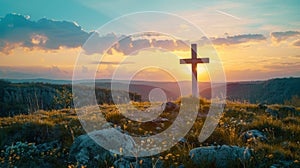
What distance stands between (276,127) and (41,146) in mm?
6766

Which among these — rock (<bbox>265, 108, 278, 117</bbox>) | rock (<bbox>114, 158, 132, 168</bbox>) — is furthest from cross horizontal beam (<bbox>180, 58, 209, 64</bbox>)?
rock (<bbox>114, 158, 132, 168</bbox>)

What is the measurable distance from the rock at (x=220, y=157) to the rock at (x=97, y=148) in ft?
5.41

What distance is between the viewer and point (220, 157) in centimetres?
550

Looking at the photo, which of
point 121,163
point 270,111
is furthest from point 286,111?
point 121,163

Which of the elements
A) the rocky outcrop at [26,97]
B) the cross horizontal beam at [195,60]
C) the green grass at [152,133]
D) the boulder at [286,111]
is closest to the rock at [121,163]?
the green grass at [152,133]

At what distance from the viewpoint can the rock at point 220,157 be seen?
211 inches

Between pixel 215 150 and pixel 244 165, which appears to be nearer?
pixel 244 165

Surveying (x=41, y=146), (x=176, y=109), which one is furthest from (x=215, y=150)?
(x=176, y=109)

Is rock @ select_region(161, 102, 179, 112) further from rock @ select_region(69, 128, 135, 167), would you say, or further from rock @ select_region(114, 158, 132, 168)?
rock @ select_region(114, 158, 132, 168)

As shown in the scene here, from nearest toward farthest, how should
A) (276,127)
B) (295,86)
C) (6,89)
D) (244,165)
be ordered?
(244,165) < (276,127) < (6,89) < (295,86)

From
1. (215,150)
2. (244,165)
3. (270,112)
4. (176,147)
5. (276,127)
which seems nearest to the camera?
(244,165)

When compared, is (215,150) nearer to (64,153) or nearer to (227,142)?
(227,142)

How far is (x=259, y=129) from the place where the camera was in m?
8.54

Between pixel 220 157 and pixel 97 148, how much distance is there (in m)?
2.69
